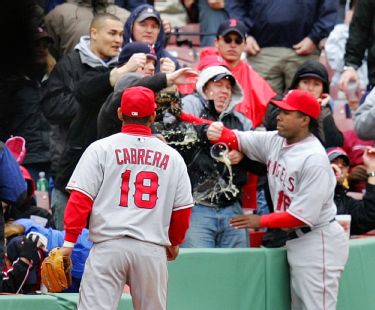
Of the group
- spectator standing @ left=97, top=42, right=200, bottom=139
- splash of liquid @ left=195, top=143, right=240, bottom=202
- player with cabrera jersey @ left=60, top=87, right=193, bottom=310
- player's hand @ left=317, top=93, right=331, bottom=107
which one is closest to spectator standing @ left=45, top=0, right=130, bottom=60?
spectator standing @ left=97, top=42, right=200, bottom=139

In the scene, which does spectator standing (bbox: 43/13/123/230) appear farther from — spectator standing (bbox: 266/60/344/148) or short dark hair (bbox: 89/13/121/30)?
spectator standing (bbox: 266/60/344/148)

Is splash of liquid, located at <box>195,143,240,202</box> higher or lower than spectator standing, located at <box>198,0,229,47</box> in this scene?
lower

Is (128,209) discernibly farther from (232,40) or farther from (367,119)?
(232,40)

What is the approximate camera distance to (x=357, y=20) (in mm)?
8406

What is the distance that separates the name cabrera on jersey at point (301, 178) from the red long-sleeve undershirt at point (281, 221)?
0.12 ft

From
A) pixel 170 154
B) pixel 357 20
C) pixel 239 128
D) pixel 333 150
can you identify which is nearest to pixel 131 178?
pixel 170 154

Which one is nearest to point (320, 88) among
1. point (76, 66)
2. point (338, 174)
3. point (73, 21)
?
point (338, 174)

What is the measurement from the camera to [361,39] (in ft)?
27.5

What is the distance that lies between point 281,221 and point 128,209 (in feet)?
4.15

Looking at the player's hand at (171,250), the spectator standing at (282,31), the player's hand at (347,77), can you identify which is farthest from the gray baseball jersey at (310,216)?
the spectator standing at (282,31)

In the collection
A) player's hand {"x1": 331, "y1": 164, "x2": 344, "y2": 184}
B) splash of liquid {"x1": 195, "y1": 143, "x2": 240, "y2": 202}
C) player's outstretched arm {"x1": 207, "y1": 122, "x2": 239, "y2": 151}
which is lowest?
player's hand {"x1": 331, "y1": 164, "x2": 344, "y2": 184}

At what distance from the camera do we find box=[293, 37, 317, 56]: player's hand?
8820 mm

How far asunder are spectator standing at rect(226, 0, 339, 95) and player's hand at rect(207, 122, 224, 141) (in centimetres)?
289

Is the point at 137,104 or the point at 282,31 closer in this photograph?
the point at 137,104
